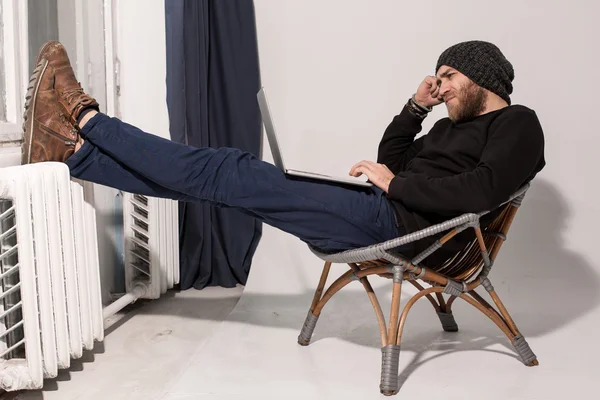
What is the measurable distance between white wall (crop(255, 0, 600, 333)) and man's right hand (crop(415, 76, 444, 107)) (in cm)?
78

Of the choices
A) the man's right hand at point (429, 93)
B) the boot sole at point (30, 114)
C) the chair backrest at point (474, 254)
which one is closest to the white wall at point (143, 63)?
the boot sole at point (30, 114)

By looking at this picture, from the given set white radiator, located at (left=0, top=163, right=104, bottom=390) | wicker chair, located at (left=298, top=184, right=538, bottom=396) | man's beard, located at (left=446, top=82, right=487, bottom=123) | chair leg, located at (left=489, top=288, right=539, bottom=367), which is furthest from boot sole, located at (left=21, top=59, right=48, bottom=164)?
chair leg, located at (left=489, top=288, right=539, bottom=367)

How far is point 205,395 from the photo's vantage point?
1.86m

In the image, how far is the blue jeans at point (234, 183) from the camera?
6.25 feet

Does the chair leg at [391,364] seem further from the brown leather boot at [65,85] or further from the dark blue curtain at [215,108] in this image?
the dark blue curtain at [215,108]

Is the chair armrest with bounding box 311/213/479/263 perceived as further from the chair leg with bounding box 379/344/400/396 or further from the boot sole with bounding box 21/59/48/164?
the boot sole with bounding box 21/59/48/164

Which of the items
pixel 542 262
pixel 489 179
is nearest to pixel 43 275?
pixel 489 179

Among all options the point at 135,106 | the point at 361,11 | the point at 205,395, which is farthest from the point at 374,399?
the point at 361,11

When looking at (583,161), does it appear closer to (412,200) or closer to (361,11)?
(361,11)

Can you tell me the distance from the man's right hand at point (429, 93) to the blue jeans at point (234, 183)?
0.46 metres

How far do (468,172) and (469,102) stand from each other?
0.32 metres

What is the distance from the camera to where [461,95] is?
210 cm

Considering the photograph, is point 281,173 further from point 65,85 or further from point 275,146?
point 65,85

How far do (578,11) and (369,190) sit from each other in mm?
1633
